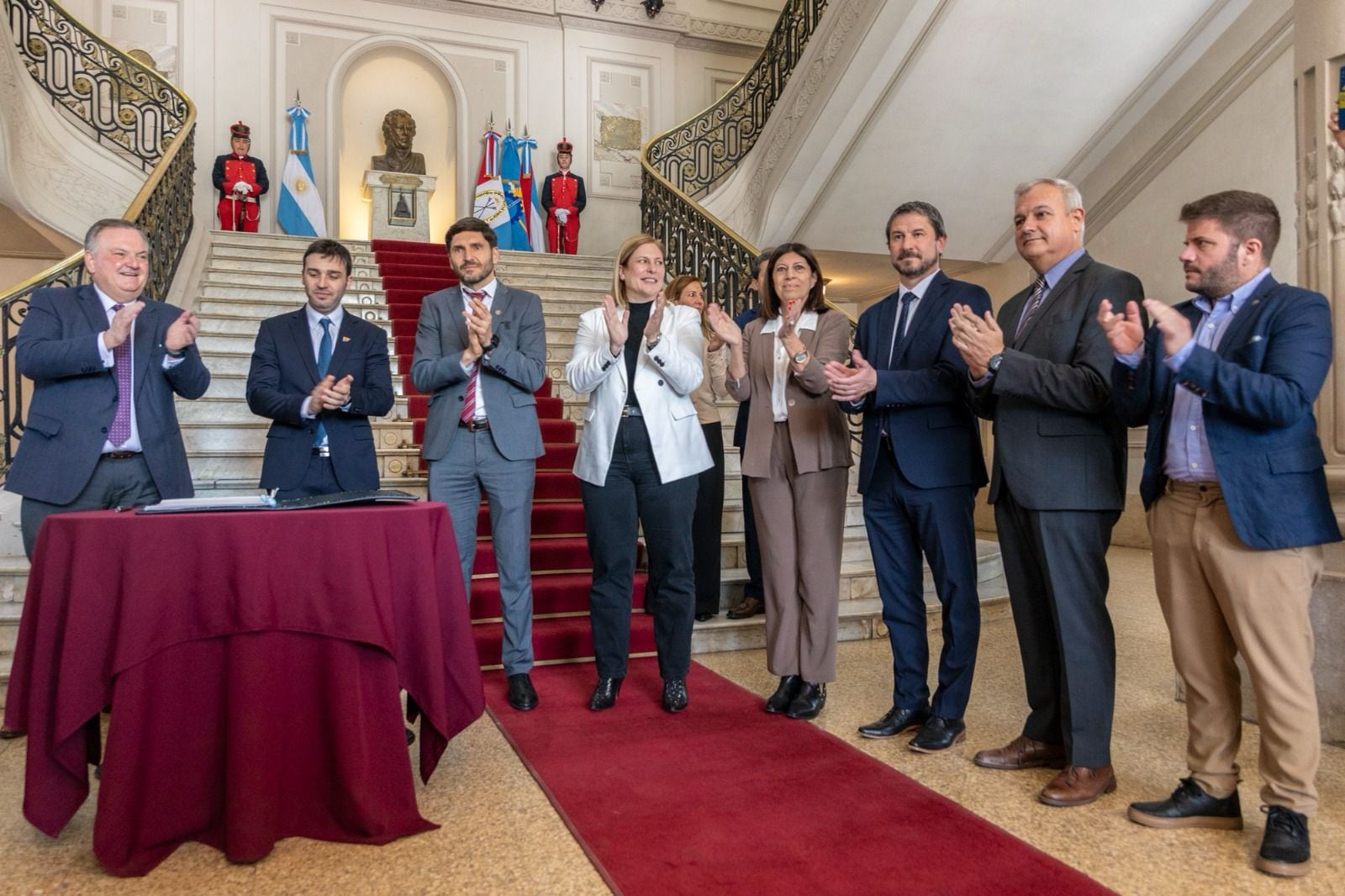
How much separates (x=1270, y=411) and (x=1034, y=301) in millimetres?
797

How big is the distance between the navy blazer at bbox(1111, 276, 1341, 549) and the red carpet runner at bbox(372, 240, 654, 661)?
242 centimetres

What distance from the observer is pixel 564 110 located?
1126 cm

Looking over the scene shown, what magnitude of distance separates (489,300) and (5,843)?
1995mm

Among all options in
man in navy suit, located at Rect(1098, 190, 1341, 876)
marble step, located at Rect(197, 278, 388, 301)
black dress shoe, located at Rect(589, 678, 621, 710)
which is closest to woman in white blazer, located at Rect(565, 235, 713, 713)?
black dress shoe, located at Rect(589, 678, 621, 710)

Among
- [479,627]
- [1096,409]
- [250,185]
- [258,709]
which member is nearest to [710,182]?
[250,185]

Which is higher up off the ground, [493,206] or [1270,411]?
[493,206]

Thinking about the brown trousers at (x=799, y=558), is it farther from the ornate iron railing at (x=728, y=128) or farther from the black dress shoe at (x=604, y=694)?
the ornate iron railing at (x=728, y=128)

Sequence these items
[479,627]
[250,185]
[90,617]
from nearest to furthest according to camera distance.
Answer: [90,617]
[479,627]
[250,185]

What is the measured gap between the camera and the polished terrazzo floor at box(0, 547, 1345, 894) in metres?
1.95

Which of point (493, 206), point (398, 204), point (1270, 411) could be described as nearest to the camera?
point (1270, 411)

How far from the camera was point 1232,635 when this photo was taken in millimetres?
2234

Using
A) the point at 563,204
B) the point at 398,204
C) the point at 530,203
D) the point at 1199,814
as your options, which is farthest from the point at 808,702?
the point at 398,204

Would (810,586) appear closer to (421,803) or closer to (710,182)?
(421,803)

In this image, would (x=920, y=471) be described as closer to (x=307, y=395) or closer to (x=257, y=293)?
(x=307, y=395)
